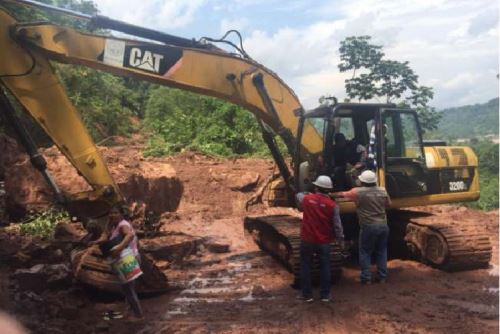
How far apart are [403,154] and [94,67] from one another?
4.74 metres

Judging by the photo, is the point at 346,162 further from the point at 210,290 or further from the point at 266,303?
the point at 210,290

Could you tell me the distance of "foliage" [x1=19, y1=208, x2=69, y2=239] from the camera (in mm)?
9789

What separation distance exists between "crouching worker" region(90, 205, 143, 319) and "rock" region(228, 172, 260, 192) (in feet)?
27.9

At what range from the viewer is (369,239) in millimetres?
7504

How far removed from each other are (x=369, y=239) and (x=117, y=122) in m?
18.1

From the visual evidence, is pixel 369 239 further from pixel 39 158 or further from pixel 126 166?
pixel 126 166

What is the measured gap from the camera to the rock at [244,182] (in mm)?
14750

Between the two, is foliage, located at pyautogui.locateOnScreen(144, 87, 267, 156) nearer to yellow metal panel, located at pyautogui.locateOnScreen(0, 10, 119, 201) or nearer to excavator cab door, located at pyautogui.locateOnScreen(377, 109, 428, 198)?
excavator cab door, located at pyautogui.locateOnScreen(377, 109, 428, 198)

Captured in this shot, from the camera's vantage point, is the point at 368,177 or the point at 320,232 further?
the point at 368,177

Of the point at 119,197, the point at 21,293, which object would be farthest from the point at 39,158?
the point at 21,293

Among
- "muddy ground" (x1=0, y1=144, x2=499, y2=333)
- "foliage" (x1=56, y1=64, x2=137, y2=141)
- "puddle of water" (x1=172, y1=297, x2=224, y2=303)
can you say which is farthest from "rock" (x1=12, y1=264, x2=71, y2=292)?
"foliage" (x1=56, y1=64, x2=137, y2=141)

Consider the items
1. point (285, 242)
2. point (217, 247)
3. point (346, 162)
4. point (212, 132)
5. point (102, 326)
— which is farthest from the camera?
point (212, 132)

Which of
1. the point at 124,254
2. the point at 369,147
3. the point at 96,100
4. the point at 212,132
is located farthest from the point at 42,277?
the point at 96,100

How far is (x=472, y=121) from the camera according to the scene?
133 metres
